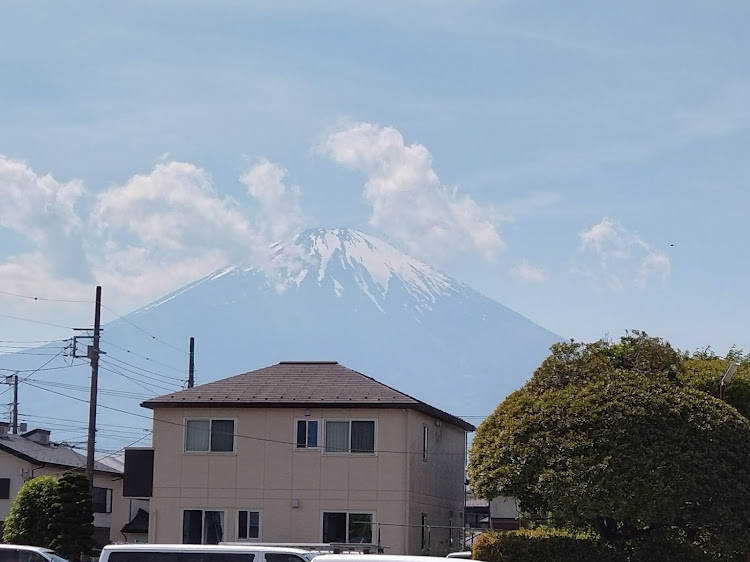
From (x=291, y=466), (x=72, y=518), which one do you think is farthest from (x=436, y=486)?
(x=72, y=518)

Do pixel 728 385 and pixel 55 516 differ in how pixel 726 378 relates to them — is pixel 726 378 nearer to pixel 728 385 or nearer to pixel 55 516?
pixel 728 385

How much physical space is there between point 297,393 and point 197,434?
10.8ft

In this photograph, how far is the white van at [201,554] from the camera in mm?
23312

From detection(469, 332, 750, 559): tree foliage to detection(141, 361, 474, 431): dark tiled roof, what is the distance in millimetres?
8150

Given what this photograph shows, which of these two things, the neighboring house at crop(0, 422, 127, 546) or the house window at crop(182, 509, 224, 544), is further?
the neighboring house at crop(0, 422, 127, 546)

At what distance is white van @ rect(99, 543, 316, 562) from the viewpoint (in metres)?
23.3

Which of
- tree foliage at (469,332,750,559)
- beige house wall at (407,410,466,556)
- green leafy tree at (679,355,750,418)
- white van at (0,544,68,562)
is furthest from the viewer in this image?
beige house wall at (407,410,466,556)

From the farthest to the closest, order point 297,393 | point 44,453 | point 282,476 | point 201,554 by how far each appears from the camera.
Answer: point 44,453 < point 297,393 < point 282,476 < point 201,554

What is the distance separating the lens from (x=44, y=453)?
55031 mm

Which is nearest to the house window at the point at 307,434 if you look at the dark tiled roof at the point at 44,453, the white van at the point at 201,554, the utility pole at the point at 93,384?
the utility pole at the point at 93,384

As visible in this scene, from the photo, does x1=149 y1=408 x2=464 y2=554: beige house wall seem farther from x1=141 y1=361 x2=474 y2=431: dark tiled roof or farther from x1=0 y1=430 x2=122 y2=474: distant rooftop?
x1=0 y1=430 x2=122 y2=474: distant rooftop

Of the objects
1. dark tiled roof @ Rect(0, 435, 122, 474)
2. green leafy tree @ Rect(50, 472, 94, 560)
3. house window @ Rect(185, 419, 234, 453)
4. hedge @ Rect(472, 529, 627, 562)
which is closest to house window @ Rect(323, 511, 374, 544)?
house window @ Rect(185, 419, 234, 453)

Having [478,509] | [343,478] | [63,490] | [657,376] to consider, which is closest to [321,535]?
[343,478]

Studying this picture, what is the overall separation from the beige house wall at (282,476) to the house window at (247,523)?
177 mm
